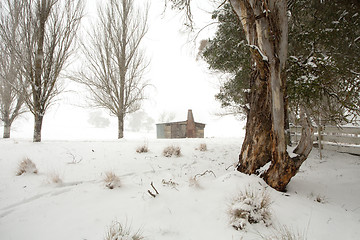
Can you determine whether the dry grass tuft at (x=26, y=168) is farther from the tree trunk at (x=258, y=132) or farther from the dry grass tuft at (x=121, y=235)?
the tree trunk at (x=258, y=132)

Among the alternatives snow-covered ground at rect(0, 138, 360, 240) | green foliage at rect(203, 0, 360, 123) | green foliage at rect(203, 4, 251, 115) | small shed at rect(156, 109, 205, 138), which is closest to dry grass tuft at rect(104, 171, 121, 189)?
snow-covered ground at rect(0, 138, 360, 240)

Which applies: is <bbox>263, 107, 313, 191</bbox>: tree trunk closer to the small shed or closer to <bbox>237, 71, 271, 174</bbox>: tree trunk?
<bbox>237, 71, 271, 174</bbox>: tree trunk

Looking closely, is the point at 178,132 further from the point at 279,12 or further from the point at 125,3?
the point at 279,12

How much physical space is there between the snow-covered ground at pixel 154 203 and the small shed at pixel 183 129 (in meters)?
14.1

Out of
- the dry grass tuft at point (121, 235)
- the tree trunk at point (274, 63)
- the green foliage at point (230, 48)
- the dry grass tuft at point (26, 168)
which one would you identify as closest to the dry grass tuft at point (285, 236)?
the tree trunk at point (274, 63)

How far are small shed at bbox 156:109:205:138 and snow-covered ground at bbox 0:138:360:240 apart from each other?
14.1m

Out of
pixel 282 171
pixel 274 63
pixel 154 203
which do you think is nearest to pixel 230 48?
pixel 274 63

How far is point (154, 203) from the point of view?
2531 mm

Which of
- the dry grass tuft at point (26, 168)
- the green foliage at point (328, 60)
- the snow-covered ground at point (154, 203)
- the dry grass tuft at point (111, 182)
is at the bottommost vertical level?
the snow-covered ground at point (154, 203)

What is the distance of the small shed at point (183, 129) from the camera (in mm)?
18609

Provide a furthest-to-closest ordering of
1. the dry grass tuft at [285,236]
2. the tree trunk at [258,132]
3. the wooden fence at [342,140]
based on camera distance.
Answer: the wooden fence at [342,140] → the tree trunk at [258,132] → the dry grass tuft at [285,236]

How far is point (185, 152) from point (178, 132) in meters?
13.0

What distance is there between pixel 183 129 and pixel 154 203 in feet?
54.3

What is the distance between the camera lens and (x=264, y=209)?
2156 millimetres
